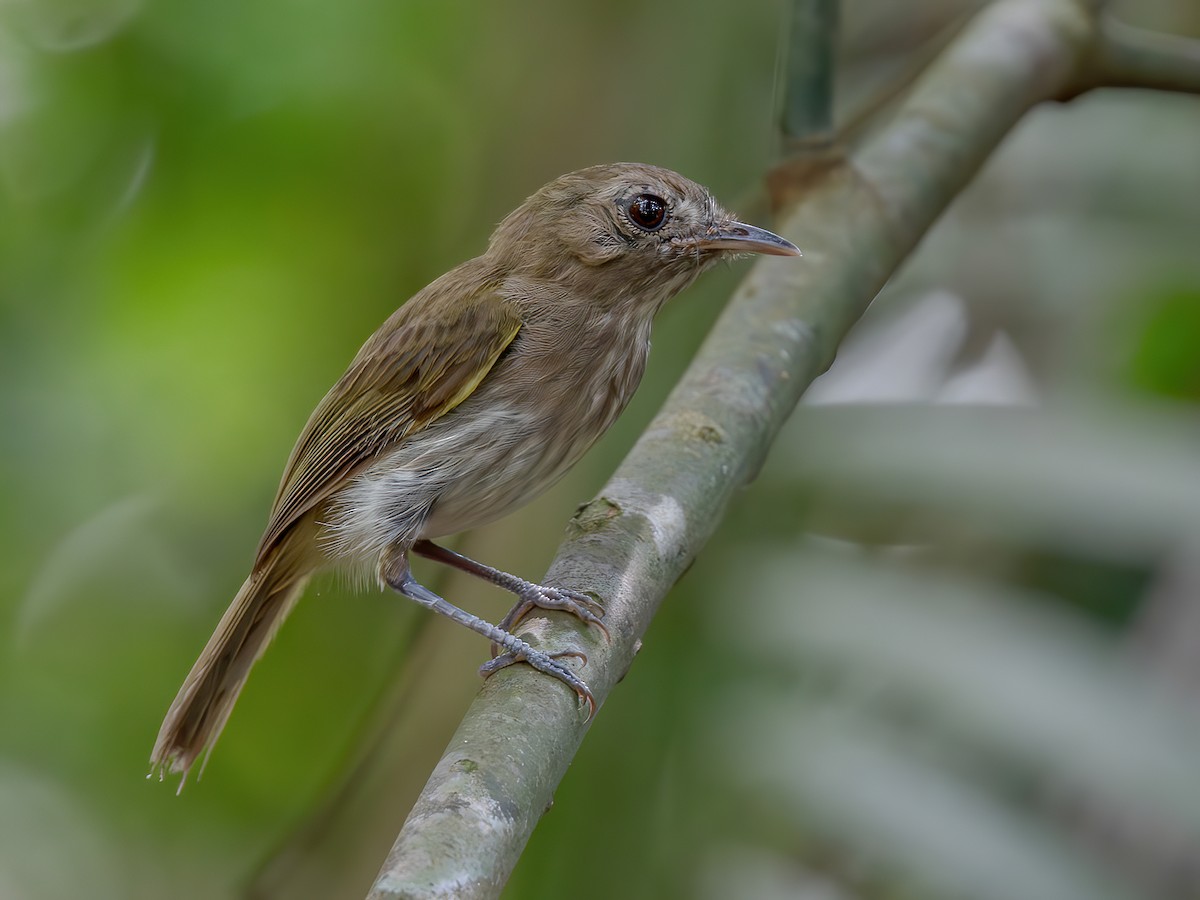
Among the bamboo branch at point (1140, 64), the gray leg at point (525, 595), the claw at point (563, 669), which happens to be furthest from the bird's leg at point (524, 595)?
the bamboo branch at point (1140, 64)

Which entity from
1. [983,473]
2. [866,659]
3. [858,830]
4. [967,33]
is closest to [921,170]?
[967,33]

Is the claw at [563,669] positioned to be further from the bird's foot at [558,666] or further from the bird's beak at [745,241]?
the bird's beak at [745,241]

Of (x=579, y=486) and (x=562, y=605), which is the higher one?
(x=579, y=486)

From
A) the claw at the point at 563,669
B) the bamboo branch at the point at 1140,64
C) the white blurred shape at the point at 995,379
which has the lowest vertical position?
the claw at the point at 563,669

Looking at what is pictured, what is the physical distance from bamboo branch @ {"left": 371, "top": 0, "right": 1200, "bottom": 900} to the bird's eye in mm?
261

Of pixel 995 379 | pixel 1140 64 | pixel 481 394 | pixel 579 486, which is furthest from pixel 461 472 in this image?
pixel 1140 64

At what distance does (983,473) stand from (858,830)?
31.4 inches

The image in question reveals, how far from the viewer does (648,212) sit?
2.73 meters

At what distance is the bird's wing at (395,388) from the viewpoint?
2.65 meters

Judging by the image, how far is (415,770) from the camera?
2.66 meters

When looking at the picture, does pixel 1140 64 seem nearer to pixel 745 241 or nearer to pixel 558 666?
pixel 745 241

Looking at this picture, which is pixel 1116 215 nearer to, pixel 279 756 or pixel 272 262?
pixel 272 262

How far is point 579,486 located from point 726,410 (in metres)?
0.60

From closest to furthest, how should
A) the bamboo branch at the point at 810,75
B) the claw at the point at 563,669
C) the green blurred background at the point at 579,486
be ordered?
1. the claw at the point at 563,669
2. the green blurred background at the point at 579,486
3. the bamboo branch at the point at 810,75
